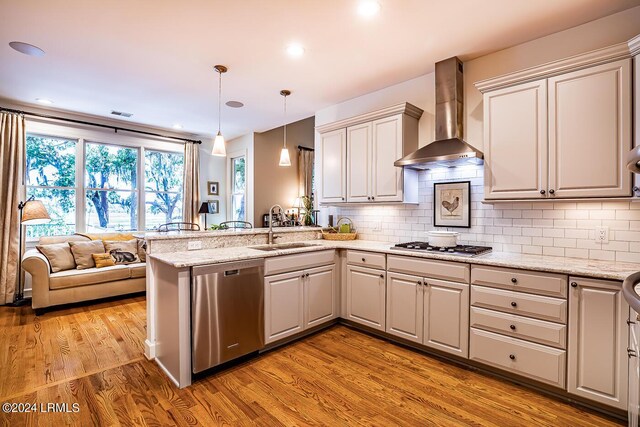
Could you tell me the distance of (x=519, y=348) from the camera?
2.32 metres

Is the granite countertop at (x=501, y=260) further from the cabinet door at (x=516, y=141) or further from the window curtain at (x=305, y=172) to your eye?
the window curtain at (x=305, y=172)

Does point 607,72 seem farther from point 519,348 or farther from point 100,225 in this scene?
point 100,225

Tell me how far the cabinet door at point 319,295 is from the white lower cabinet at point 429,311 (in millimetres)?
674

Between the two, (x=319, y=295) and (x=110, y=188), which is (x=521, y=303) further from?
(x=110, y=188)

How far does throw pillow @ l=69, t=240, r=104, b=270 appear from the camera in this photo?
4489 millimetres

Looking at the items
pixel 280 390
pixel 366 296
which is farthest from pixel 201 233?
pixel 366 296

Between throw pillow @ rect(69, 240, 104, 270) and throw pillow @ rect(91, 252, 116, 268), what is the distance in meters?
0.06

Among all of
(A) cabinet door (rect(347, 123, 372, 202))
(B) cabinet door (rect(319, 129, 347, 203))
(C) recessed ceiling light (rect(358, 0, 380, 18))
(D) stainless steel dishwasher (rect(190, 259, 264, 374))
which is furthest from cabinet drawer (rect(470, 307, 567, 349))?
(C) recessed ceiling light (rect(358, 0, 380, 18))

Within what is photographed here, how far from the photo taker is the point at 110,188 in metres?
5.66

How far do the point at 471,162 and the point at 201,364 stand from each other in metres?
2.91

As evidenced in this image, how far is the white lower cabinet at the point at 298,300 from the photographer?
2.89 meters

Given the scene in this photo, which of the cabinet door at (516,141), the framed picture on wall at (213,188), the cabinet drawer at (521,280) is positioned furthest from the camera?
the framed picture on wall at (213,188)

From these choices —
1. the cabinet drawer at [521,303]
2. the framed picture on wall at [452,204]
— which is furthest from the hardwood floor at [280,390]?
the framed picture on wall at [452,204]

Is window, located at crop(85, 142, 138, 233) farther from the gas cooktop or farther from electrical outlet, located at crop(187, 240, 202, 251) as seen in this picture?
the gas cooktop
